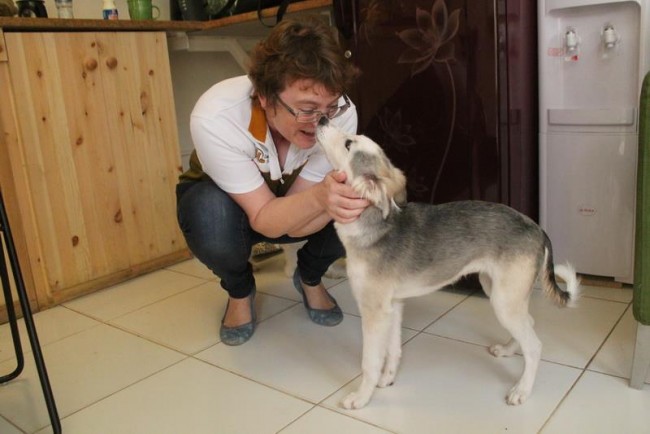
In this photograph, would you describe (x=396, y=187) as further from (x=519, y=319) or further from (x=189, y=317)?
(x=189, y=317)

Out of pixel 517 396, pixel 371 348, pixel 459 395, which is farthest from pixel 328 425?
pixel 517 396

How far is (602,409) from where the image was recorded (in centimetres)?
127

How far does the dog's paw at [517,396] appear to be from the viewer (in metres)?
1.31

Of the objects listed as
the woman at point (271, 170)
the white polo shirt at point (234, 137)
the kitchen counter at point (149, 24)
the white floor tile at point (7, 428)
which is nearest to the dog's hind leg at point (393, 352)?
the woman at point (271, 170)

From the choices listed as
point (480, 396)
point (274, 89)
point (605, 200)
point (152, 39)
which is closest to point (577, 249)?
point (605, 200)

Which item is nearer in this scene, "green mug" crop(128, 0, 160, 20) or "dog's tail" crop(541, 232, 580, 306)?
"dog's tail" crop(541, 232, 580, 306)

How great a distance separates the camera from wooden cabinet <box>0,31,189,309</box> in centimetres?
200

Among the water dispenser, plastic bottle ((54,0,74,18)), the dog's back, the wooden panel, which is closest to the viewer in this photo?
the dog's back

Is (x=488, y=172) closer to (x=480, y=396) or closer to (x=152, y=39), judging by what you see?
(x=480, y=396)

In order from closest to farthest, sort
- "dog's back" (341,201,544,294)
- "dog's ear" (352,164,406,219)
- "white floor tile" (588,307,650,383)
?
"dog's ear" (352,164,406,219), "dog's back" (341,201,544,294), "white floor tile" (588,307,650,383)

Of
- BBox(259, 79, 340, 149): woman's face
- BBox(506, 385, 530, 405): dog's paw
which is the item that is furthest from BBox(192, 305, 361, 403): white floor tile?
BBox(259, 79, 340, 149): woman's face

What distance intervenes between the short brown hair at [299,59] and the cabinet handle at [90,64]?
1.03m

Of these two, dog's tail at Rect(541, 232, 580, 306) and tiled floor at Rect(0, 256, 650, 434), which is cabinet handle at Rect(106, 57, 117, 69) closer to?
tiled floor at Rect(0, 256, 650, 434)

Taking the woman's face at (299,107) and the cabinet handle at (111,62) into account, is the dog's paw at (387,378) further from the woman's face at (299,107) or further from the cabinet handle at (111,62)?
the cabinet handle at (111,62)
